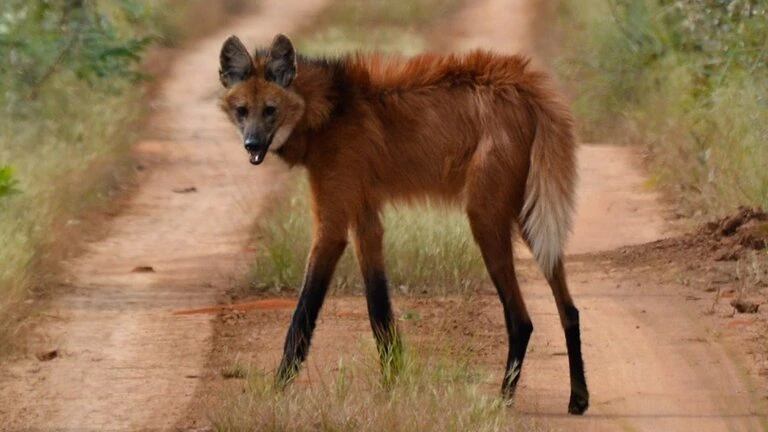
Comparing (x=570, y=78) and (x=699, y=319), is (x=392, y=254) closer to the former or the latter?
(x=699, y=319)

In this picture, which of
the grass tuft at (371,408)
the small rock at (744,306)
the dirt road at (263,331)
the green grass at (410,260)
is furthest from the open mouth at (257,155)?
the small rock at (744,306)

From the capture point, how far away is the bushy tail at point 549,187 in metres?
5.77

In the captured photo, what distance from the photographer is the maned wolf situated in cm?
584

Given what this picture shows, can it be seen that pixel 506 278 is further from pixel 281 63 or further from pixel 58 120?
pixel 58 120

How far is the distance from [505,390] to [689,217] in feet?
14.4

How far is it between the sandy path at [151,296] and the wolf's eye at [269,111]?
1.15 m

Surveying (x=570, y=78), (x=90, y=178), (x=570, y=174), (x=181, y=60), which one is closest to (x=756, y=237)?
(x=570, y=174)

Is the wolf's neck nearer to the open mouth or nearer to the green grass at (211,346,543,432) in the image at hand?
the open mouth

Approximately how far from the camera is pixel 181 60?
18984 millimetres

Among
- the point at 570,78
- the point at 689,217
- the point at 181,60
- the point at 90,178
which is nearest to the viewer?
the point at 689,217

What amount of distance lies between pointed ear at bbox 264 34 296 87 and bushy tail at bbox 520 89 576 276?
999 millimetres

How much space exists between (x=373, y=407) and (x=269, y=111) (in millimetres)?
1501

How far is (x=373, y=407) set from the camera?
5.14m

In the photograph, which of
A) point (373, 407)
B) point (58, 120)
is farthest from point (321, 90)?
point (58, 120)
